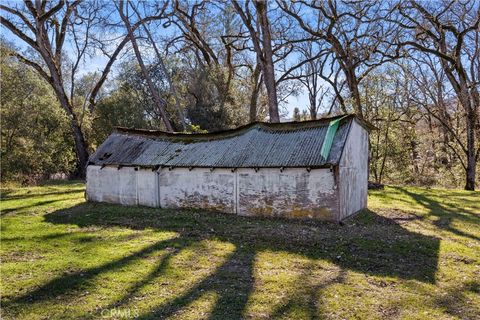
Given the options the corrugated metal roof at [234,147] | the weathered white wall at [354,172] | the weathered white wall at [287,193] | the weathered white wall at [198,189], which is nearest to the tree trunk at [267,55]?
the corrugated metal roof at [234,147]

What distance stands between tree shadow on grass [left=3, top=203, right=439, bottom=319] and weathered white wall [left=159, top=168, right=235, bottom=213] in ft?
1.50

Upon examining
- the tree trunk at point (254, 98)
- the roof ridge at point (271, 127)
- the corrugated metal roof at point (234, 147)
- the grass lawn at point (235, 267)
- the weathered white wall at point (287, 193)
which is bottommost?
the grass lawn at point (235, 267)

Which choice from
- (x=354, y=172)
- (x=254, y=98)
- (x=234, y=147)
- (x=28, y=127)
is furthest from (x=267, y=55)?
(x=28, y=127)

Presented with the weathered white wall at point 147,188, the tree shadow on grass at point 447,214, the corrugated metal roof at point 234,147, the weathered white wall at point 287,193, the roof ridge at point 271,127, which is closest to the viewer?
the weathered white wall at point 287,193

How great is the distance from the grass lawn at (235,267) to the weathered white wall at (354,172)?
61cm

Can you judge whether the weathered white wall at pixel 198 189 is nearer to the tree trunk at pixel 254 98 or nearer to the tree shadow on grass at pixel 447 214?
the tree shadow on grass at pixel 447 214

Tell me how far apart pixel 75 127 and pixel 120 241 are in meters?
16.9

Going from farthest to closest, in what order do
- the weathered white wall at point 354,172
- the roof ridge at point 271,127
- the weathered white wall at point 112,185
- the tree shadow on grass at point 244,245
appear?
the weathered white wall at point 112,185
the roof ridge at point 271,127
the weathered white wall at point 354,172
the tree shadow on grass at point 244,245

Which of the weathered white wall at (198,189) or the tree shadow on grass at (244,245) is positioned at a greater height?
the weathered white wall at (198,189)

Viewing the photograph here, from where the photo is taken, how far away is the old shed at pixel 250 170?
10.2m

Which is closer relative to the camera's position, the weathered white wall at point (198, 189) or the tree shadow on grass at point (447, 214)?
the tree shadow on grass at point (447, 214)

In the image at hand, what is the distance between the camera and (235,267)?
6812 millimetres

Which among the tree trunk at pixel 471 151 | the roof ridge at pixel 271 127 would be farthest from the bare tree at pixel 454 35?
the roof ridge at pixel 271 127

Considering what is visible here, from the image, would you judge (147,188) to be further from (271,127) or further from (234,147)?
(271,127)
